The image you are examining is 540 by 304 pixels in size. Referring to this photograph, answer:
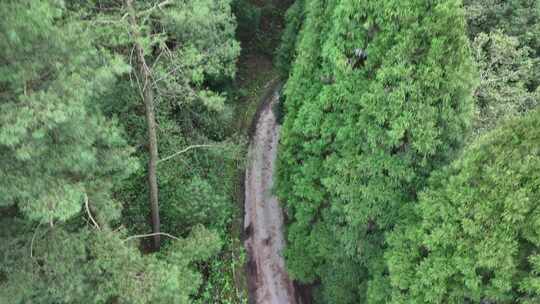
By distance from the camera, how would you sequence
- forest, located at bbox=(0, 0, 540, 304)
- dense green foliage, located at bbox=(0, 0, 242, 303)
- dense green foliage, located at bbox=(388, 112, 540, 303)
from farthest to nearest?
dense green foliage, located at bbox=(388, 112, 540, 303), forest, located at bbox=(0, 0, 540, 304), dense green foliage, located at bbox=(0, 0, 242, 303)

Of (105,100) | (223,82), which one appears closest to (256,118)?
(223,82)

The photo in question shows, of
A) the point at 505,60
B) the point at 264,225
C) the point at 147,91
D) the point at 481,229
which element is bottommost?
the point at 264,225

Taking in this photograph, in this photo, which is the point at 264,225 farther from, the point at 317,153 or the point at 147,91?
the point at 147,91

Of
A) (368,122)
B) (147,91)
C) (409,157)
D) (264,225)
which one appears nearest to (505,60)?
(409,157)

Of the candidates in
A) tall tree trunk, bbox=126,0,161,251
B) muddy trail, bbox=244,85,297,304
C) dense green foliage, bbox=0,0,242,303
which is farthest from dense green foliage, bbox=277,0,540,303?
tall tree trunk, bbox=126,0,161,251

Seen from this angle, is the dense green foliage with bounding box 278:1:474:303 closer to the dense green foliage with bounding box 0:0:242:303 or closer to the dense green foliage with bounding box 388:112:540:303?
the dense green foliage with bounding box 388:112:540:303

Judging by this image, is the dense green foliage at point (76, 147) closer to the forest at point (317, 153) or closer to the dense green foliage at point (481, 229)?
the forest at point (317, 153)

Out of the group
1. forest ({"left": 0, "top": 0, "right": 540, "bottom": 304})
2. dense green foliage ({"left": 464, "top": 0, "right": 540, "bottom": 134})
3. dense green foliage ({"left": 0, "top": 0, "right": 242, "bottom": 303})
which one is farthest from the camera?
dense green foliage ({"left": 464, "top": 0, "right": 540, "bottom": 134})

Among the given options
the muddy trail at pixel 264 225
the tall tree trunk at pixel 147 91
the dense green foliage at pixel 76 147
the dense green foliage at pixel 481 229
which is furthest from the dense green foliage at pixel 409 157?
the tall tree trunk at pixel 147 91
